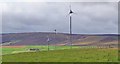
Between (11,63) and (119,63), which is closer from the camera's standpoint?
(119,63)

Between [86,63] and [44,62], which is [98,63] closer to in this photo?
[86,63]

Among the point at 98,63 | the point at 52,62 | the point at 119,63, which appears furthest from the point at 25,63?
the point at 119,63

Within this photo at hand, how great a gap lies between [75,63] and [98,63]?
396cm

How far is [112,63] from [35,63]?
1353 centimetres

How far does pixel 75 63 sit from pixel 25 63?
9.06 m

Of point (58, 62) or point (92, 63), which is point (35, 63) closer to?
point (58, 62)

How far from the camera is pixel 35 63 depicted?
56.1 metres

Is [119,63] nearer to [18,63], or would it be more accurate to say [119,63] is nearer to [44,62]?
[44,62]

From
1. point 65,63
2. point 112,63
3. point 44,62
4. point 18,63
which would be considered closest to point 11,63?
point 18,63

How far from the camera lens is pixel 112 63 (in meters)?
52.9

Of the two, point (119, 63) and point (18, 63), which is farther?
point (18, 63)

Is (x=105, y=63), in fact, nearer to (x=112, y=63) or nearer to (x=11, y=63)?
(x=112, y=63)

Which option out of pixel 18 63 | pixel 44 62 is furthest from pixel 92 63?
pixel 18 63

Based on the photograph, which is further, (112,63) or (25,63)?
(25,63)
